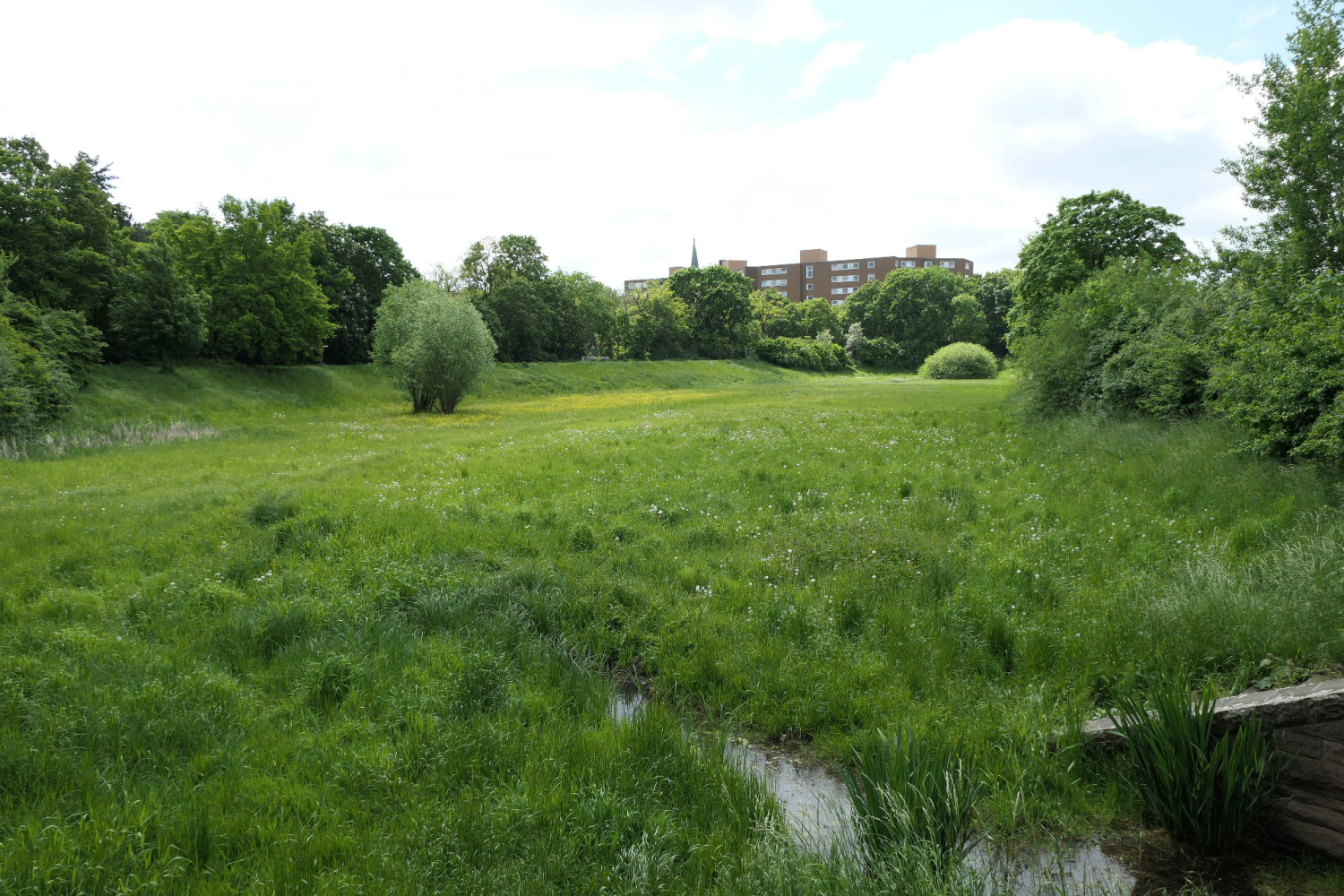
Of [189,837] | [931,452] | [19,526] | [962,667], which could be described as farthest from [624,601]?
[931,452]

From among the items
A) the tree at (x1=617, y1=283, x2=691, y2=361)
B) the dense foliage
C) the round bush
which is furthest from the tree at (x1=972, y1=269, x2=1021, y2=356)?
the tree at (x1=617, y1=283, x2=691, y2=361)

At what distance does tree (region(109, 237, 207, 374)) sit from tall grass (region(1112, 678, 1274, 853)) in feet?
144

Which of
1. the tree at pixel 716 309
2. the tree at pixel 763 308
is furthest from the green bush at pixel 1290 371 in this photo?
the tree at pixel 763 308

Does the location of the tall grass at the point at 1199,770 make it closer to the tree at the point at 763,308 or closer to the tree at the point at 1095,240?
the tree at the point at 1095,240

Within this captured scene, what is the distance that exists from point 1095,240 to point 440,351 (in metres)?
35.2

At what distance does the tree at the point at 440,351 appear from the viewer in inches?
1391

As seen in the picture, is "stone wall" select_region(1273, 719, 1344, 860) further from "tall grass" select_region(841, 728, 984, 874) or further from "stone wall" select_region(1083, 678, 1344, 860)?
"tall grass" select_region(841, 728, 984, 874)

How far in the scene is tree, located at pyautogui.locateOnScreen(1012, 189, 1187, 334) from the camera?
3256cm

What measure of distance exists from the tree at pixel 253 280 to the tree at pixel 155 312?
3599mm

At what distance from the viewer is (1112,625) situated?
640 centimetres

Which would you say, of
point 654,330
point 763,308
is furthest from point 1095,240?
point 763,308

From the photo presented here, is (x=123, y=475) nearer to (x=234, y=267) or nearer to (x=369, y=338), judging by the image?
(x=234, y=267)

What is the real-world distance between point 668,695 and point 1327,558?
22.2 ft

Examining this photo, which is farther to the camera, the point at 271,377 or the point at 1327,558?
the point at 271,377
